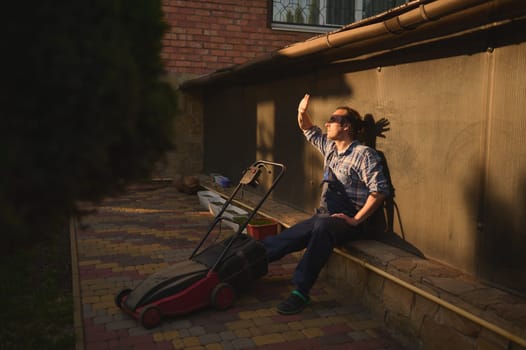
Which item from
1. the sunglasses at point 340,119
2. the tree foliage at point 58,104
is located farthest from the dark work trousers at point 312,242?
the tree foliage at point 58,104

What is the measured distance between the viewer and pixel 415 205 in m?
4.15

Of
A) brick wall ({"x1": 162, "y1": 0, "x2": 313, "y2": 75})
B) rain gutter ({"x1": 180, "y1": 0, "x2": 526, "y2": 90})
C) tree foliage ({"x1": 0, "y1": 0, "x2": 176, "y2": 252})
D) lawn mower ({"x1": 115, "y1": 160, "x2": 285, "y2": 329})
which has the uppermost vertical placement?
brick wall ({"x1": 162, "y1": 0, "x2": 313, "y2": 75})

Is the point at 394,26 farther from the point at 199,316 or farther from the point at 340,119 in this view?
the point at 199,316

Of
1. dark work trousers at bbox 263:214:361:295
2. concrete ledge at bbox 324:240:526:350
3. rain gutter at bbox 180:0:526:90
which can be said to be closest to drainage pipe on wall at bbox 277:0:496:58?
rain gutter at bbox 180:0:526:90

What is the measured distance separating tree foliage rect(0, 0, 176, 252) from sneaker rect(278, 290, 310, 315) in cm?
299

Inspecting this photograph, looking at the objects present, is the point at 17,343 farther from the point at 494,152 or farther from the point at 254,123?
the point at 254,123

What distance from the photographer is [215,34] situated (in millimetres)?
11000

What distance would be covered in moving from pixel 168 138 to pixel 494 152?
257 cm

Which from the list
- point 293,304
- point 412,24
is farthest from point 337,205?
point 412,24

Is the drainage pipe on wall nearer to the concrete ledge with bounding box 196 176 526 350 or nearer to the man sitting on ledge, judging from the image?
the man sitting on ledge

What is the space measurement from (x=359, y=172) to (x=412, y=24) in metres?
1.41

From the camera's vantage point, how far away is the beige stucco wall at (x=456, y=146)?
10.6ft

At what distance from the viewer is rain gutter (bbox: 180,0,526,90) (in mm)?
3066

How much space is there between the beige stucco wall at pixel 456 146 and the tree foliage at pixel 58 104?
2717mm
